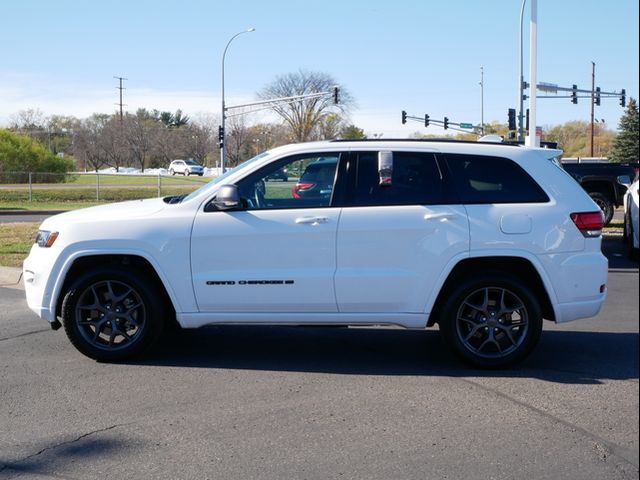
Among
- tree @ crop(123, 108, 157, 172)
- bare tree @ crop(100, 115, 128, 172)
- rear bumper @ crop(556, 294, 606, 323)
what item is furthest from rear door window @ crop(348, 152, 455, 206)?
bare tree @ crop(100, 115, 128, 172)

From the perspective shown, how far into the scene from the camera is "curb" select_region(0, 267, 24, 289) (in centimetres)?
1107

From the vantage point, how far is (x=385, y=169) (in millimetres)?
6414

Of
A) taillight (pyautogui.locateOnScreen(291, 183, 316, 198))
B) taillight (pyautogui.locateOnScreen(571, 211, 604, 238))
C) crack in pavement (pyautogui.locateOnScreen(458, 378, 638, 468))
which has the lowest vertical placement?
crack in pavement (pyautogui.locateOnScreen(458, 378, 638, 468))

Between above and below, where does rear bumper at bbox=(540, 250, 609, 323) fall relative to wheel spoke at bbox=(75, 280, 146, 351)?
above

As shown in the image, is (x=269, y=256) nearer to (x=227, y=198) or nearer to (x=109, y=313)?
(x=227, y=198)

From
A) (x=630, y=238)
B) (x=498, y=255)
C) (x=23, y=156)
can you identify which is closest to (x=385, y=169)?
(x=498, y=255)

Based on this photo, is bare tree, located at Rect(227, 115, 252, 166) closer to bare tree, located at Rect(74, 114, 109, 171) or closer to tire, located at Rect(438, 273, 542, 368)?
bare tree, located at Rect(74, 114, 109, 171)

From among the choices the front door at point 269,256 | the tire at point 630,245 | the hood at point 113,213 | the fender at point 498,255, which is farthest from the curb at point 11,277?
the tire at point 630,245

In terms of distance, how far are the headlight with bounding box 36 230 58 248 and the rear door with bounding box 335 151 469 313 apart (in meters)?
2.47

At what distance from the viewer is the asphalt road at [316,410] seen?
175 inches

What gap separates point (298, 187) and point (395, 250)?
1.00 m

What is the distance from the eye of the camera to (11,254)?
13.4 m

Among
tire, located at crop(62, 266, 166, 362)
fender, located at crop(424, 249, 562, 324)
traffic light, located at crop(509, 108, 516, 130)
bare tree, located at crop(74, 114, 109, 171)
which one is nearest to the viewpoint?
fender, located at crop(424, 249, 562, 324)

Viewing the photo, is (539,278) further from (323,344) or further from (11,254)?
(11,254)
